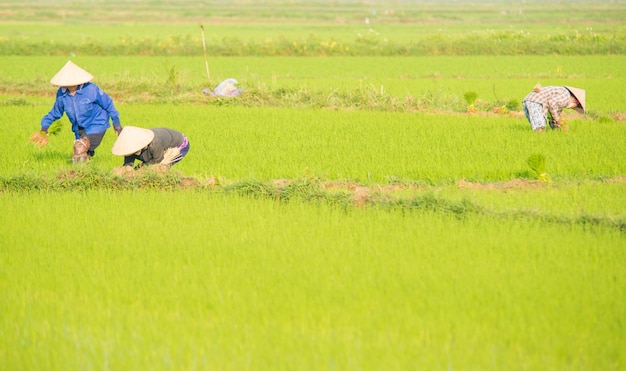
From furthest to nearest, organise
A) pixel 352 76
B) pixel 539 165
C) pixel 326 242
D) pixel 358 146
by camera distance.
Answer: pixel 352 76 < pixel 358 146 < pixel 539 165 < pixel 326 242

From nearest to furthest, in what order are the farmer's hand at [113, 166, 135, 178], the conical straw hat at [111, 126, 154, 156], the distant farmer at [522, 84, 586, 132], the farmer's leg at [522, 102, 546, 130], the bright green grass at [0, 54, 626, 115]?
the conical straw hat at [111, 126, 154, 156] → the farmer's hand at [113, 166, 135, 178] → the distant farmer at [522, 84, 586, 132] → the farmer's leg at [522, 102, 546, 130] → the bright green grass at [0, 54, 626, 115]

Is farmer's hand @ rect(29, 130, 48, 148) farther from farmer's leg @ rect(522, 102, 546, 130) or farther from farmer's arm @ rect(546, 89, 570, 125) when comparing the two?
farmer's arm @ rect(546, 89, 570, 125)

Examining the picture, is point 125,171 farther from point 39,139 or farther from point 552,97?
point 552,97

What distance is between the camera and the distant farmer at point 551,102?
872cm

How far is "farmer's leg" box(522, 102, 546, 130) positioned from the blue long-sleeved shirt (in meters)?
4.56

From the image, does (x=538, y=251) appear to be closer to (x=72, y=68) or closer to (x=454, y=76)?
(x=72, y=68)

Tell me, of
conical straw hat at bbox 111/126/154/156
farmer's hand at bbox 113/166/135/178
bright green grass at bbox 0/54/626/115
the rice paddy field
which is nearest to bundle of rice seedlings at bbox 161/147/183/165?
the rice paddy field

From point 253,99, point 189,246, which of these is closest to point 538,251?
point 189,246

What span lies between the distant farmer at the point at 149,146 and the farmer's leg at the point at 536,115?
13.3 ft

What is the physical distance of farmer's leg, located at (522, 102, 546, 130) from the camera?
29.3ft

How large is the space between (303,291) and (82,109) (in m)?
3.82

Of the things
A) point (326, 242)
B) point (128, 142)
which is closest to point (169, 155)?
point (128, 142)

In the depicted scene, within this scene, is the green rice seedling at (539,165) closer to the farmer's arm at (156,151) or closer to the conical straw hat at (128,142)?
the farmer's arm at (156,151)

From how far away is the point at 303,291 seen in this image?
4.37 metres
